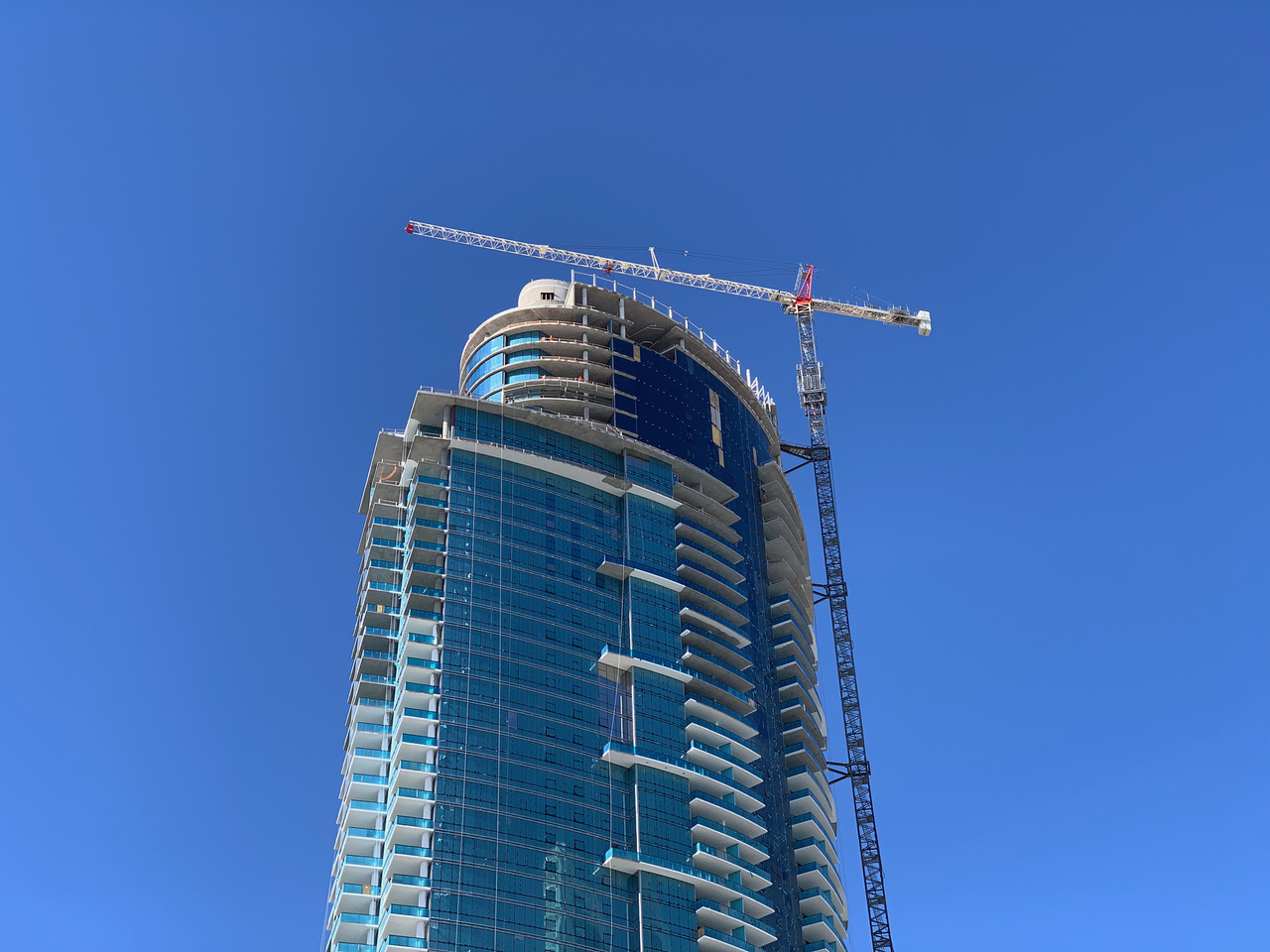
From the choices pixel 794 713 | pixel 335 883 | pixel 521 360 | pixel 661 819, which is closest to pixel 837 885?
pixel 794 713

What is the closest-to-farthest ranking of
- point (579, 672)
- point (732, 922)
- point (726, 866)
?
point (732, 922)
point (726, 866)
point (579, 672)

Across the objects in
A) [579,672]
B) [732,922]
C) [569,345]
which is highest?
[569,345]

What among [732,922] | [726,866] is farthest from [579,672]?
[732,922]

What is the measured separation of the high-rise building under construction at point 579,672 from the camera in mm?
128913

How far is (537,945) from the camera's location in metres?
124

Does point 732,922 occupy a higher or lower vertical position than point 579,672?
lower

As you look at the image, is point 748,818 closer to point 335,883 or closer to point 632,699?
point 632,699

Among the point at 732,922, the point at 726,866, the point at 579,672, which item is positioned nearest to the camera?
the point at 732,922

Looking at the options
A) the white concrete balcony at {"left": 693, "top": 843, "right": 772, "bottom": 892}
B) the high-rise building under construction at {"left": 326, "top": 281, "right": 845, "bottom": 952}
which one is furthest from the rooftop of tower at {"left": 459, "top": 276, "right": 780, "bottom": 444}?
the white concrete balcony at {"left": 693, "top": 843, "right": 772, "bottom": 892}

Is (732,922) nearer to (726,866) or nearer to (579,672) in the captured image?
(726,866)

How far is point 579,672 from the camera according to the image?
142625mm

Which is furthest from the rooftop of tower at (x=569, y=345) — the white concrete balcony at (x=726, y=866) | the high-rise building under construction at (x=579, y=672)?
the white concrete balcony at (x=726, y=866)

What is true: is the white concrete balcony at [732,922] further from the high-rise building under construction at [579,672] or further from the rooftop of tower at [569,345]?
the rooftop of tower at [569,345]

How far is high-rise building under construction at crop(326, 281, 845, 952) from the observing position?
128913mm
